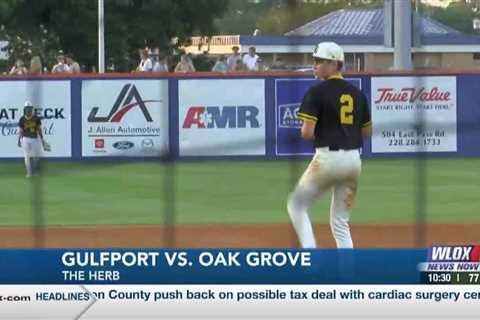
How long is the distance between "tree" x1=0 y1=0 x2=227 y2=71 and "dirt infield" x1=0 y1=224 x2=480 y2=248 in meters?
1.28

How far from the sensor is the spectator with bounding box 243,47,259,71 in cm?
1200

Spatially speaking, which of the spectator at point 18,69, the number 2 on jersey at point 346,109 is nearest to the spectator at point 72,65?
the spectator at point 18,69

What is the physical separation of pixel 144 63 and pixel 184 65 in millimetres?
360

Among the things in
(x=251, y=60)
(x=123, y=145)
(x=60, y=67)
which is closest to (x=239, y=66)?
(x=251, y=60)

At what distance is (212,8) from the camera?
1169 centimetres

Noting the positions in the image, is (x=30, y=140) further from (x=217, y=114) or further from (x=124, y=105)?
(x=217, y=114)

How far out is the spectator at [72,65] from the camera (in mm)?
12672

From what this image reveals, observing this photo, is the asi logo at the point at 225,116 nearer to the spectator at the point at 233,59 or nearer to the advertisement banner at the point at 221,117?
the advertisement banner at the point at 221,117

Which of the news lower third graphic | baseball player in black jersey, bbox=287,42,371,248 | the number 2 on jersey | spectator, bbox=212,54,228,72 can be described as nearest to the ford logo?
spectator, bbox=212,54,228,72

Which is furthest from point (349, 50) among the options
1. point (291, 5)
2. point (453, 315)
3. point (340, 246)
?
point (453, 315)

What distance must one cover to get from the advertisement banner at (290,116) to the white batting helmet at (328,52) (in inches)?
18.0

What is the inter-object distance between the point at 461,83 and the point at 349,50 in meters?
1.46

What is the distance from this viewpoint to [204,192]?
12375 mm

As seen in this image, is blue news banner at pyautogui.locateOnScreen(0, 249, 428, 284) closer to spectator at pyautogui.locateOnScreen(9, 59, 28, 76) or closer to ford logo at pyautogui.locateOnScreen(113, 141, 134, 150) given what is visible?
ford logo at pyautogui.locateOnScreen(113, 141, 134, 150)
